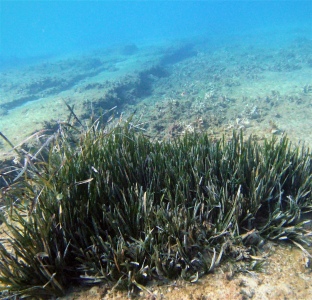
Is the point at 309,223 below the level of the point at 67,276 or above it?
below

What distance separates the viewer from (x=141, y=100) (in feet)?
57.0

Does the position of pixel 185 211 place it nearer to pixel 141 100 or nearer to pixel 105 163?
pixel 105 163

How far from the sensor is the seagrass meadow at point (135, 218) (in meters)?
2.45

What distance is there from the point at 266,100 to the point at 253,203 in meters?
10.8

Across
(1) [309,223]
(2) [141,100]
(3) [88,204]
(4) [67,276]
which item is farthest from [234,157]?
(2) [141,100]

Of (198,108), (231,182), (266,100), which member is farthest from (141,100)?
(231,182)

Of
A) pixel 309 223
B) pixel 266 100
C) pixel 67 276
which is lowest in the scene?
pixel 266 100

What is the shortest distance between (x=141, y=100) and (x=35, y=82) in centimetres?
1308

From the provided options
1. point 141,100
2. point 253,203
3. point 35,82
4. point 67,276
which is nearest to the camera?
point 67,276

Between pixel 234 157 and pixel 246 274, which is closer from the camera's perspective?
pixel 246 274

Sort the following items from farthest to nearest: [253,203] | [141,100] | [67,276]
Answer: [141,100] → [253,203] → [67,276]

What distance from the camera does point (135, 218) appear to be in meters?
2.92

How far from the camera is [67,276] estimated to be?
257 cm

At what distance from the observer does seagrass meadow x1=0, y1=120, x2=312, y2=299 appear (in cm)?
245
